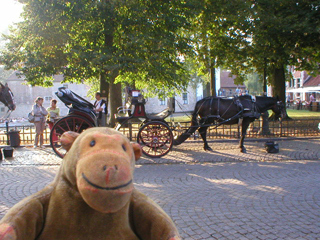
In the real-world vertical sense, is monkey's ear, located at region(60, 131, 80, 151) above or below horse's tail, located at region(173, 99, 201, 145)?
above

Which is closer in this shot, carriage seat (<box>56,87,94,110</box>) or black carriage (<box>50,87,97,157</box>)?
carriage seat (<box>56,87,94,110</box>)

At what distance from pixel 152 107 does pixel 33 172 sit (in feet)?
113

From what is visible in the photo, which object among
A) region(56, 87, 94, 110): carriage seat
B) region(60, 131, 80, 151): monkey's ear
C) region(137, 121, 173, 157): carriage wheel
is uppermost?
region(56, 87, 94, 110): carriage seat

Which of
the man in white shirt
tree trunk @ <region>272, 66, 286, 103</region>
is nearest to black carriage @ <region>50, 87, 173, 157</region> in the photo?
the man in white shirt

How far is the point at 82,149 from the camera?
1890 millimetres

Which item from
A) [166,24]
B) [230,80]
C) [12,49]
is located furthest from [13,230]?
[230,80]

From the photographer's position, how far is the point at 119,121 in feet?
31.2

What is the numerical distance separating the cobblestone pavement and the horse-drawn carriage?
0.60 meters

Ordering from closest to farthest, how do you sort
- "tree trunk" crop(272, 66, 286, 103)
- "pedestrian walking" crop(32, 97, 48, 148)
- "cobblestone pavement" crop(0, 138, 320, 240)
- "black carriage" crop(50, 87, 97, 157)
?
"cobblestone pavement" crop(0, 138, 320, 240) < "black carriage" crop(50, 87, 97, 157) < "pedestrian walking" crop(32, 97, 48, 148) < "tree trunk" crop(272, 66, 286, 103)

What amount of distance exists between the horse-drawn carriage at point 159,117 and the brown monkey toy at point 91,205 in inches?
266

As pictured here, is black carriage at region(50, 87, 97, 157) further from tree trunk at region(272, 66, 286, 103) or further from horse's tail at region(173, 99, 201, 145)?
tree trunk at region(272, 66, 286, 103)

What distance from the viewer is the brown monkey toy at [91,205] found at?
5.57 ft

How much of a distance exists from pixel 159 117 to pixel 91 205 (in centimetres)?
807

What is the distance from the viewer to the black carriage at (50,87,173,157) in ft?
28.3
